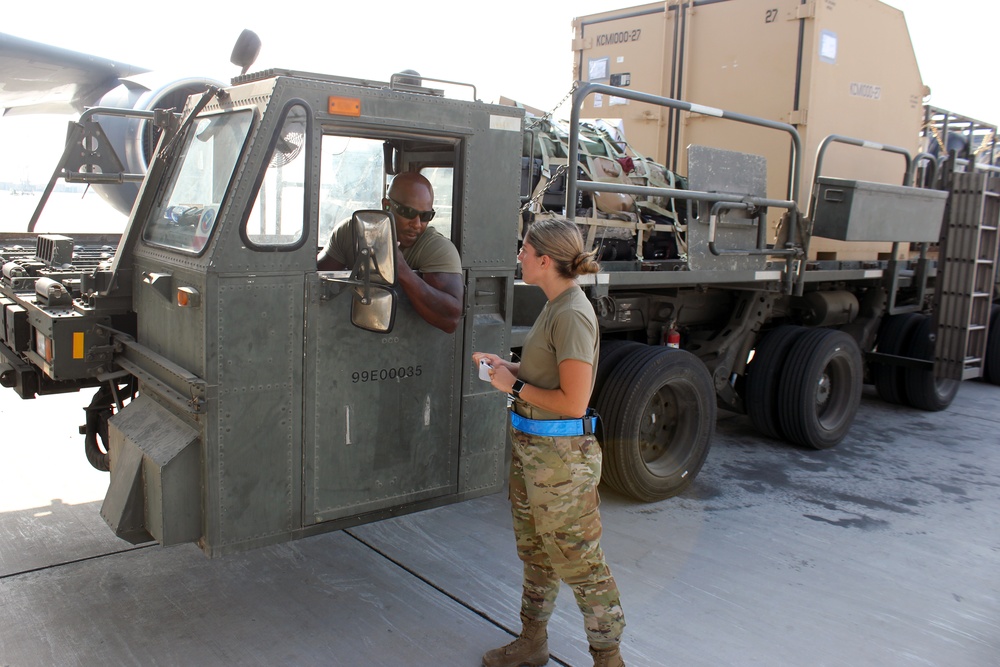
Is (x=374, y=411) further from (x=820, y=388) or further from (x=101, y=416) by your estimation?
(x=820, y=388)

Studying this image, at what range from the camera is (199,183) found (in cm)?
351

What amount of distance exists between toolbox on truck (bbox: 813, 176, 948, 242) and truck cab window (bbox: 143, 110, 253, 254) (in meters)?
4.23

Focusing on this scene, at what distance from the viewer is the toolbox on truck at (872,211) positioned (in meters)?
5.80

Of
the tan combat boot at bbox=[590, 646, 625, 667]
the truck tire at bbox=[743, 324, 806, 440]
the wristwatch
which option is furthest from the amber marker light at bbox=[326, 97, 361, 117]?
the truck tire at bbox=[743, 324, 806, 440]

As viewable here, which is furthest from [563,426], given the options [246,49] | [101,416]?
[101,416]

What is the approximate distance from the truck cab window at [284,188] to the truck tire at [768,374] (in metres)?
4.28

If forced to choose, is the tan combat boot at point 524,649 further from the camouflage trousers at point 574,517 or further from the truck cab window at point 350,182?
the truck cab window at point 350,182

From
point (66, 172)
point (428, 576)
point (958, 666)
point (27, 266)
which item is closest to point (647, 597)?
point (428, 576)

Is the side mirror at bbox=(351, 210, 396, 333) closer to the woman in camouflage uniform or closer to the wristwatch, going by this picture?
the woman in camouflage uniform

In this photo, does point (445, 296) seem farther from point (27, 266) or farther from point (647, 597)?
point (27, 266)

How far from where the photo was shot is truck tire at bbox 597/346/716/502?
493 cm

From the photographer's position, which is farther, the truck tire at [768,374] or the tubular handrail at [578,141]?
the truck tire at [768,374]

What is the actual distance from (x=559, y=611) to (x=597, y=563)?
37.4 inches

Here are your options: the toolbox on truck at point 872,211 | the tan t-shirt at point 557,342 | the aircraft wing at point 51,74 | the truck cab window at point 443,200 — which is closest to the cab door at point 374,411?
the truck cab window at point 443,200
